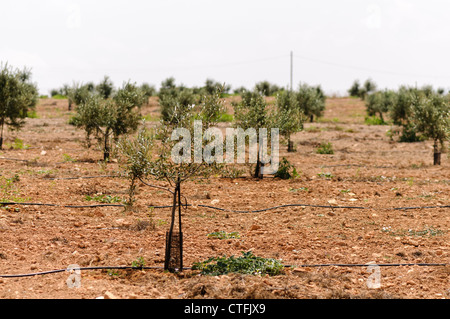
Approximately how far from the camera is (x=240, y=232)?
9281mm

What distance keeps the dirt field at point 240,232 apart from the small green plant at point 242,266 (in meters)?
0.22

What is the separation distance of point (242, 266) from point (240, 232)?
248cm

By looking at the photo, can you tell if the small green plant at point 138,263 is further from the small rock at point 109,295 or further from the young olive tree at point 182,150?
the small rock at point 109,295

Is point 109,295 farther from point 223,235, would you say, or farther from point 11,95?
point 11,95

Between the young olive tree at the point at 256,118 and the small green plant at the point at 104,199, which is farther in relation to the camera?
the young olive tree at the point at 256,118

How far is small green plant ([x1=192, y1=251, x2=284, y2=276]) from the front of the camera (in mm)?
6700

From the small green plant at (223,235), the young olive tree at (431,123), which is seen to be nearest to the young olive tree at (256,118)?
the small green plant at (223,235)

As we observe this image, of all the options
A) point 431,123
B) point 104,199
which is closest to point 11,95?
point 104,199

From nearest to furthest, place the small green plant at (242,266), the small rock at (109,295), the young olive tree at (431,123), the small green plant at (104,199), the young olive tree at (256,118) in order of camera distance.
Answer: the small rock at (109,295) < the small green plant at (242,266) < the small green plant at (104,199) < the young olive tree at (256,118) < the young olive tree at (431,123)

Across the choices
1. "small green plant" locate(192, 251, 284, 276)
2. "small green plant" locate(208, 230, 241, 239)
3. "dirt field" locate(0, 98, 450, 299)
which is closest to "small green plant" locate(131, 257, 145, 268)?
"dirt field" locate(0, 98, 450, 299)

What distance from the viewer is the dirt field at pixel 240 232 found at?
6.33 m

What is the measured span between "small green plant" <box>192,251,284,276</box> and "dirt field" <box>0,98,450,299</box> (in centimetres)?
22
